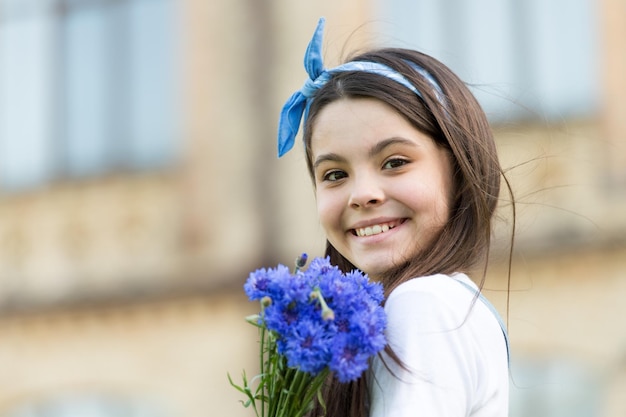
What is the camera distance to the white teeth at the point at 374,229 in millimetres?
1838

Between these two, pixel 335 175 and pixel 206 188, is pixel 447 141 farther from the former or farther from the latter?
pixel 206 188

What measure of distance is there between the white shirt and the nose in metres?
0.20

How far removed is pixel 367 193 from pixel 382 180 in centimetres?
3

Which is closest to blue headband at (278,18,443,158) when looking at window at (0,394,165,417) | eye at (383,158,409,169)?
eye at (383,158,409,169)

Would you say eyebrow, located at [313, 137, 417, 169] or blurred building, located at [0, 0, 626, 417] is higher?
eyebrow, located at [313, 137, 417, 169]

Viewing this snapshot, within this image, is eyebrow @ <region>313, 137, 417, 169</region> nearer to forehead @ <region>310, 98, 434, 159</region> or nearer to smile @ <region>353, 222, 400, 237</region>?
forehead @ <region>310, 98, 434, 159</region>

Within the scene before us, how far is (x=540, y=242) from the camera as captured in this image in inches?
286

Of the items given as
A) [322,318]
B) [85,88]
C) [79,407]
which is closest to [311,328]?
[322,318]

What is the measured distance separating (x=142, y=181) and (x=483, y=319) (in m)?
7.04

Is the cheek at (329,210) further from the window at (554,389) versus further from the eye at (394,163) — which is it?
the window at (554,389)

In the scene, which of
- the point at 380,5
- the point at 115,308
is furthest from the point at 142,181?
the point at 380,5

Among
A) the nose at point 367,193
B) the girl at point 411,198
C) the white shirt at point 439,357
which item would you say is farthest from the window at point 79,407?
the white shirt at point 439,357

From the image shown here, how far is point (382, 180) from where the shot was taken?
5.96 feet

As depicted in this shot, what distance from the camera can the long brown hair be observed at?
1806 mm
